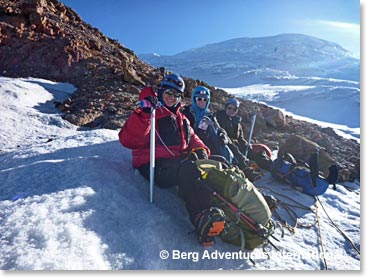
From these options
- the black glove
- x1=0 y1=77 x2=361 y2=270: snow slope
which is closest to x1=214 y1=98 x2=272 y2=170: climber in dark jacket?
the black glove

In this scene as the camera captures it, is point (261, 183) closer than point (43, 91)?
Yes

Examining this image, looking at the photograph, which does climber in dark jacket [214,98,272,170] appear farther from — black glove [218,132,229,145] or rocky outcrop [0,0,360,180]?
rocky outcrop [0,0,360,180]

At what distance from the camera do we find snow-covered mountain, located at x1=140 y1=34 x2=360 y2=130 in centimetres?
2805

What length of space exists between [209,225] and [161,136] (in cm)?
100

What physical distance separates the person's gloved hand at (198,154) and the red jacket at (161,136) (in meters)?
0.09

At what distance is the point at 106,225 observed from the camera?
2.08 meters

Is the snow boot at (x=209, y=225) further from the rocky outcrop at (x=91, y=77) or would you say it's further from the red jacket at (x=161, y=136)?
the rocky outcrop at (x=91, y=77)

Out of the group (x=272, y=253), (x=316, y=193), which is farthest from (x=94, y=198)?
(x=316, y=193)

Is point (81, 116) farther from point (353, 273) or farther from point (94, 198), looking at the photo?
point (353, 273)

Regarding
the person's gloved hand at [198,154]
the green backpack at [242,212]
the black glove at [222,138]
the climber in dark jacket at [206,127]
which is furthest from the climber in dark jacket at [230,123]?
the green backpack at [242,212]

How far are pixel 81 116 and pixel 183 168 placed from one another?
433cm

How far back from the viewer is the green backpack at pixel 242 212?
226cm

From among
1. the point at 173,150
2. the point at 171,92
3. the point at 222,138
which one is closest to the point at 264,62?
the point at 222,138

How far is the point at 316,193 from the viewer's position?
3.75 metres
